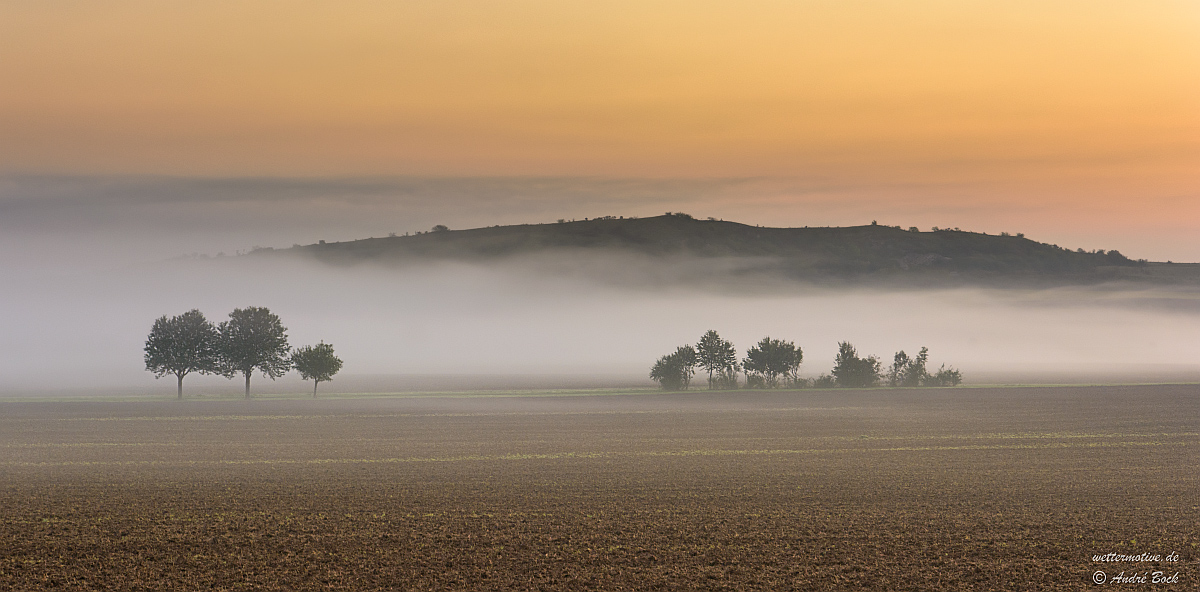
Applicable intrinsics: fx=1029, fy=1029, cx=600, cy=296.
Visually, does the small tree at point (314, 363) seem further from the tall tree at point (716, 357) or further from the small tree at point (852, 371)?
the small tree at point (852, 371)

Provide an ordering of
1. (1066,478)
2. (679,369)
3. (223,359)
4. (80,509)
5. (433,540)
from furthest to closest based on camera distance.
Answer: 1. (679,369)
2. (223,359)
3. (1066,478)
4. (80,509)
5. (433,540)

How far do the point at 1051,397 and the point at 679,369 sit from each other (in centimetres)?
4175

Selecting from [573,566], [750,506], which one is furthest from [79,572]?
[750,506]

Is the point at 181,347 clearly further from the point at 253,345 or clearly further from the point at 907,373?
the point at 907,373

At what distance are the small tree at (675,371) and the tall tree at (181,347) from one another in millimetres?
51164

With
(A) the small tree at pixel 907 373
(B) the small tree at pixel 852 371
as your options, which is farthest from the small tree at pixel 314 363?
(A) the small tree at pixel 907 373

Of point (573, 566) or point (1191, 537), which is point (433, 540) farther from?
point (1191, 537)

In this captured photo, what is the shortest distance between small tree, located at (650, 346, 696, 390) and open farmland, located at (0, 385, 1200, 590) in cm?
5943

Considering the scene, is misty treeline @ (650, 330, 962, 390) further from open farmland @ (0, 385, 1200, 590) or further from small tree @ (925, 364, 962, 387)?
open farmland @ (0, 385, 1200, 590)

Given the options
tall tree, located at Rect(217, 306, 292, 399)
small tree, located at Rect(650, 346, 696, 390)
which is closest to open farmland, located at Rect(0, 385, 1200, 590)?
tall tree, located at Rect(217, 306, 292, 399)

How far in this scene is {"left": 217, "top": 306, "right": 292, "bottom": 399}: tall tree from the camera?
114500 mm

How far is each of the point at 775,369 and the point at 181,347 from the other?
232ft

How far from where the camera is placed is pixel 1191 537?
2572 centimetres

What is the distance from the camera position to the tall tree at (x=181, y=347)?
378 feet
